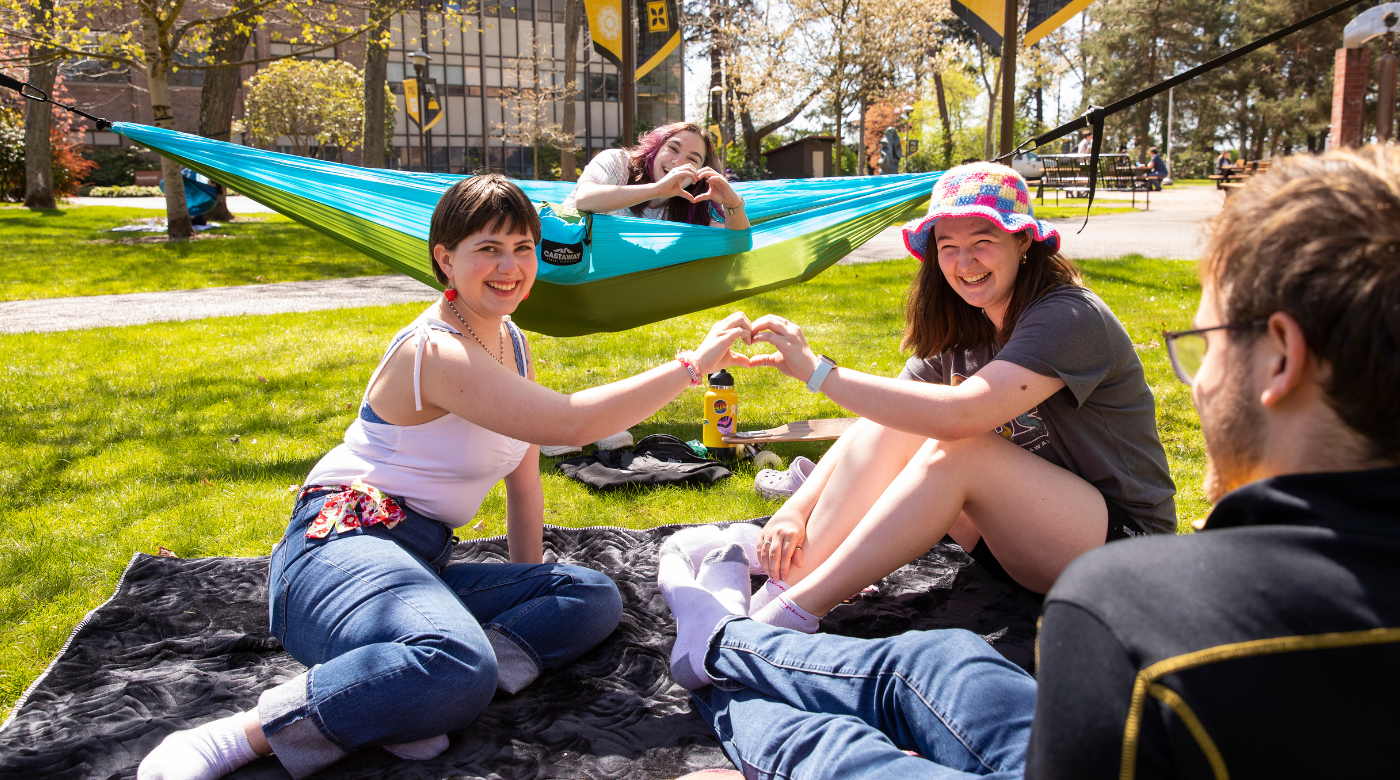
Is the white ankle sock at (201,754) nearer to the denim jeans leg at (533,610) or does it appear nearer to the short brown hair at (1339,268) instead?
the denim jeans leg at (533,610)

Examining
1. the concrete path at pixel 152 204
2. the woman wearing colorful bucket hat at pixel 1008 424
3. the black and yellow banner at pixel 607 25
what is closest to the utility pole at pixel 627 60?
the black and yellow banner at pixel 607 25

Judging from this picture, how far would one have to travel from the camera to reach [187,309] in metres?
6.42

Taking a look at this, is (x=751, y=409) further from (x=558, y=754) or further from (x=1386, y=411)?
(x=1386, y=411)

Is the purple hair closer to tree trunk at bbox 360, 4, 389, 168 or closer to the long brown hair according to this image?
the long brown hair

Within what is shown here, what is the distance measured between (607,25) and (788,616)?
4805mm

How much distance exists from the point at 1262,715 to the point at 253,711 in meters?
1.48

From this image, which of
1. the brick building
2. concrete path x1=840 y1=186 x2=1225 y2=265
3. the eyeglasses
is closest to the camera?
the eyeglasses

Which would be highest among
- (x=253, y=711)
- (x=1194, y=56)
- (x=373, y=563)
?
(x=1194, y=56)

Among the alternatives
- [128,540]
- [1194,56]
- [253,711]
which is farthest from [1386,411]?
[1194,56]

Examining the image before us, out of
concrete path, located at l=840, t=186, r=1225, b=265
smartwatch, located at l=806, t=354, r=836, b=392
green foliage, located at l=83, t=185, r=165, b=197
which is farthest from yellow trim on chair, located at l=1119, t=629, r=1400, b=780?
green foliage, located at l=83, t=185, r=165, b=197

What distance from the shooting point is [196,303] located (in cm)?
670

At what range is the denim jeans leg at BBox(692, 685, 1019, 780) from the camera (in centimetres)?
119

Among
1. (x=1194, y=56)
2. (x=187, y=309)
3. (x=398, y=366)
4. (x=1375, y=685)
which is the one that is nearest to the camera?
(x=1375, y=685)

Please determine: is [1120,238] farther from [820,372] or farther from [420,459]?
[420,459]
